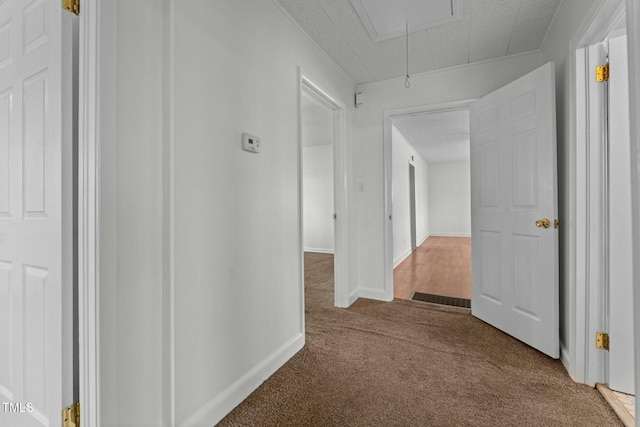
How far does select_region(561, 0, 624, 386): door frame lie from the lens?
1628 millimetres

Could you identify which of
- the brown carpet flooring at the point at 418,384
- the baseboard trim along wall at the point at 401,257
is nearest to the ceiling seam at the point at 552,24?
the brown carpet flooring at the point at 418,384

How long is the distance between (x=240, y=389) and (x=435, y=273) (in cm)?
366

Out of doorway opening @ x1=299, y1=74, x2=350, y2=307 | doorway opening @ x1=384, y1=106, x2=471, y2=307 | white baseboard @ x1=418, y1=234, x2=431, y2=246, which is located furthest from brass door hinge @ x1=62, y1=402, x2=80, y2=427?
white baseboard @ x1=418, y1=234, x2=431, y2=246

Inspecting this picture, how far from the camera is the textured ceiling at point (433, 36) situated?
1.96 m

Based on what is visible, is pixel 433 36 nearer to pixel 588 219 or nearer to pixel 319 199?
pixel 588 219

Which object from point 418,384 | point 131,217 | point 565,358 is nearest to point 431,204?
point 565,358

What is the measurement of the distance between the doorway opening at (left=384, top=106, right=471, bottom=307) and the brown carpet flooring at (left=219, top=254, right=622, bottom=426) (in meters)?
0.98

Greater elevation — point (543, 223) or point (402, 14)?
point (402, 14)

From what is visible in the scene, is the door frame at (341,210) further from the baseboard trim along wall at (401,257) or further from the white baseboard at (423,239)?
the white baseboard at (423,239)

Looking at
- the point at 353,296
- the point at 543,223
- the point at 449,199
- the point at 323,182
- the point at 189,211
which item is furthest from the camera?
the point at 449,199

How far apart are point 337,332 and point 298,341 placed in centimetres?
43

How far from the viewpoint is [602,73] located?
5.32ft

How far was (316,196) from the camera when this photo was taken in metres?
6.72

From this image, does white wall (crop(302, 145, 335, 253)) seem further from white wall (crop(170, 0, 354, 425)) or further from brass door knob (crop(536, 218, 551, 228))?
brass door knob (crop(536, 218, 551, 228))
